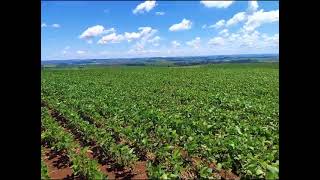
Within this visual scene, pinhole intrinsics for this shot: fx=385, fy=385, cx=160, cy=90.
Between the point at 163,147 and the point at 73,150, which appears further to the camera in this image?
the point at 73,150

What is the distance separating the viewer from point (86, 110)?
13.1 metres

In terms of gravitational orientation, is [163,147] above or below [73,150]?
above
